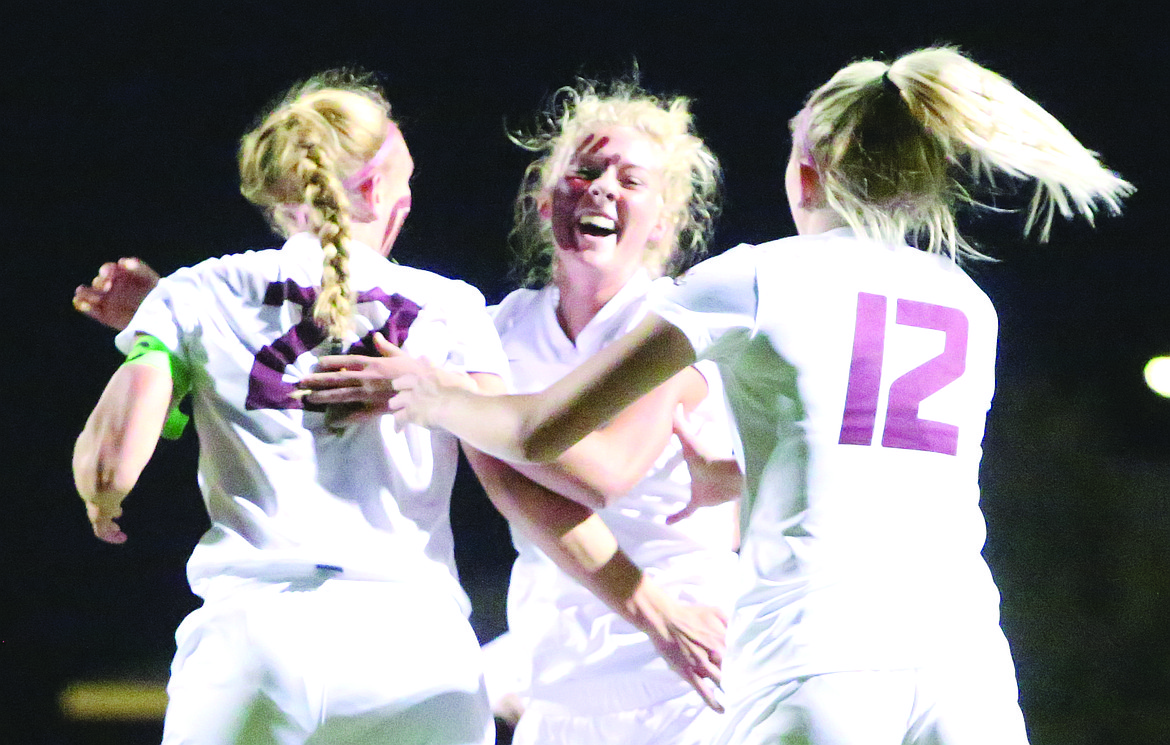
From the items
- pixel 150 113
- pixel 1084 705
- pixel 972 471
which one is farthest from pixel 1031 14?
pixel 972 471

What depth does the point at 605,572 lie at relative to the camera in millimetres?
2023

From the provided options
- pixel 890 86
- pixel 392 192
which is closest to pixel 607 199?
pixel 392 192

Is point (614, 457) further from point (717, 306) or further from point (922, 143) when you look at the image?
point (922, 143)

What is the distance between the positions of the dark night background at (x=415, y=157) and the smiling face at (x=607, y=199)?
1.82 m

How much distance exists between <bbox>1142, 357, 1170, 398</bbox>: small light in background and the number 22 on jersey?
3.88 meters

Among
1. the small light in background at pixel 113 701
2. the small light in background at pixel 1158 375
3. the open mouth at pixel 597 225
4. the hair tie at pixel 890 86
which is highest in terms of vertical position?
the hair tie at pixel 890 86

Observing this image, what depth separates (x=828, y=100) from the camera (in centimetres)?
171

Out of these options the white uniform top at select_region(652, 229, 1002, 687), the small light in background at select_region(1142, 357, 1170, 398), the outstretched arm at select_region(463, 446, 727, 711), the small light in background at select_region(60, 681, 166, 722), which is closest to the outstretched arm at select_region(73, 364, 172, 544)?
the outstretched arm at select_region(463, 446, 727, 711)

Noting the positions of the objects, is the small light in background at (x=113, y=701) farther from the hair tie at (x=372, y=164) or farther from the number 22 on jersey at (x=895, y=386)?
the number 22 on jersey at (x=895, y=386)

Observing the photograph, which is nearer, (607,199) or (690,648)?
(690,648)

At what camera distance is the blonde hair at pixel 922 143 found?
163cm

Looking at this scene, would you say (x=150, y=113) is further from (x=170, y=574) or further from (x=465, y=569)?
→ (x=465, y=569)

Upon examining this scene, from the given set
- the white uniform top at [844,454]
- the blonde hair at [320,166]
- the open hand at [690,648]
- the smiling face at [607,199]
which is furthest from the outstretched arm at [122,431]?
the smiling face at [607,199]

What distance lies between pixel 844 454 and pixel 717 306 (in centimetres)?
23
